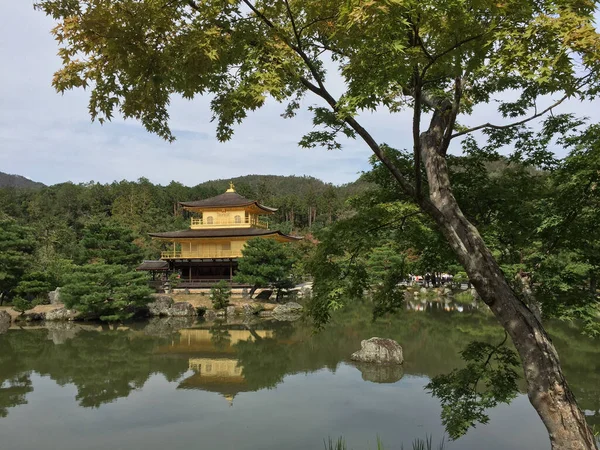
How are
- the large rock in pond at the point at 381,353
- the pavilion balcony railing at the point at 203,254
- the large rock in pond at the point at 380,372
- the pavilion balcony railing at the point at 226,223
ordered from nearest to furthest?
the large rock in pond at the point at 380,372 < the large rock in pond at the point at 381,353 < the pavilion balcony railing at the point at 203,254 < the pavilion balcony railing at the point at 226,223

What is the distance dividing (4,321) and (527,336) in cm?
1802

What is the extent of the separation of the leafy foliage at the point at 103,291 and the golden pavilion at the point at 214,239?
19.7ft

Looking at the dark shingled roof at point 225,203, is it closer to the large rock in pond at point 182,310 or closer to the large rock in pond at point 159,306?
the large rock in pond at point 159,306

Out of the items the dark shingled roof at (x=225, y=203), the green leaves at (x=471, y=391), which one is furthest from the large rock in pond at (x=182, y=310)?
the green leaves at (x=471, y=391)

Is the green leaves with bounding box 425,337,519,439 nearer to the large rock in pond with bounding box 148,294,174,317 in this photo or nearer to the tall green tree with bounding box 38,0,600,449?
the tall green tree with bounding box 38,0,600,449

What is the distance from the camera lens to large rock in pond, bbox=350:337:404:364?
995 cm

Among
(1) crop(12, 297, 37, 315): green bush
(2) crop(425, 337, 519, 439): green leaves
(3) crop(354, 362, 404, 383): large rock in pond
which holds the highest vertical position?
(2) crop(425, 337, 519, 439): green leaves

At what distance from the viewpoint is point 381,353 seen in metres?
10.0

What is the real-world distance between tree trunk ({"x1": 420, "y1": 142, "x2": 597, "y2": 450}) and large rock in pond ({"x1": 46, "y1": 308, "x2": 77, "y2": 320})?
17377mm

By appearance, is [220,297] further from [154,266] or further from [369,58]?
[369,58]

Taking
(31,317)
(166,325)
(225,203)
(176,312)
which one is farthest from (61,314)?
(225,203)

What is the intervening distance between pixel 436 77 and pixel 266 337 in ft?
37.7

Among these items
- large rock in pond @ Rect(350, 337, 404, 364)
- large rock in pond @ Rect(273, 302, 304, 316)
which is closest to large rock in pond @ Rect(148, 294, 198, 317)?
large rock in pond @ Rect(273, 302, 304, 316)

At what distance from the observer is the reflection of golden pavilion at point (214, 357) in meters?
8.84
